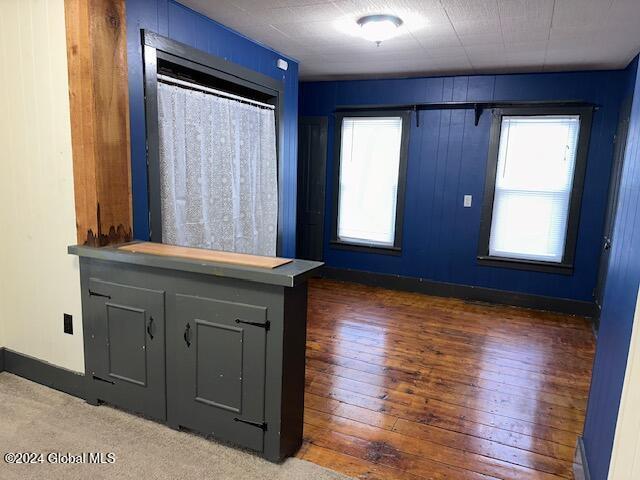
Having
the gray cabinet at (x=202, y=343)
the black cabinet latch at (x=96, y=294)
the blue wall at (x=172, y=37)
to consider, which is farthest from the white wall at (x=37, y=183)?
the blue wall at (x=172, y=37)

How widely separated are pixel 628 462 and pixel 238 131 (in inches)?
121

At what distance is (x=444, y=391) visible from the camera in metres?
2.79

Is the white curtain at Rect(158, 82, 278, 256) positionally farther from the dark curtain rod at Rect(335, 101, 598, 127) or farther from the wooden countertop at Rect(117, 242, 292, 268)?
the dark curtain rod at Rect(335, 101, 598, 127)

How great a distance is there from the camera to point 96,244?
232 centimetres

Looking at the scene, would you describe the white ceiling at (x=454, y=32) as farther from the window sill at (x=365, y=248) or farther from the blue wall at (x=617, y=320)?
the window sill at (x=365, y=248)

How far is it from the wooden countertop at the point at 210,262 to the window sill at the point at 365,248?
3209mm

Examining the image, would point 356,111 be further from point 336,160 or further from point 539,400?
point 539,400

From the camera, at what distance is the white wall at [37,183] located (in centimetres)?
233

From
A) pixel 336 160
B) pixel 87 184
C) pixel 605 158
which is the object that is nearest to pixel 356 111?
pixel 336 160

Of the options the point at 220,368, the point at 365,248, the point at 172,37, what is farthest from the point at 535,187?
the point at 220,368

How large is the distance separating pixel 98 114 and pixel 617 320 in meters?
2.55

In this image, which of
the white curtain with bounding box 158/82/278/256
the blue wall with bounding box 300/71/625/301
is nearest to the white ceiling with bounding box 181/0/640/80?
the blue wall with bounding box 300/71/625/301

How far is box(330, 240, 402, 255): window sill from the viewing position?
5.21 meters

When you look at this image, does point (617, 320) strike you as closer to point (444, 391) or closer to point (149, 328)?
point (444, 391)
